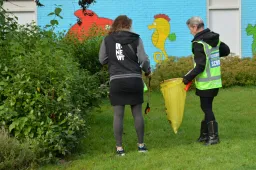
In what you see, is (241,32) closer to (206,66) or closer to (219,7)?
(219,7)

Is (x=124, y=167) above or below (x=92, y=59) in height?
below

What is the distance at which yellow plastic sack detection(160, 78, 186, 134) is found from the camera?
779cm

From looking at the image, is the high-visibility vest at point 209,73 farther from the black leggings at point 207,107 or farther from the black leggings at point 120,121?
the black leggings at point 120,121

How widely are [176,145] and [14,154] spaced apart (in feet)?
7.84

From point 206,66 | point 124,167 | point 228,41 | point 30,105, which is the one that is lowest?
point 124,167

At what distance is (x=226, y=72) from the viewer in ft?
46.7

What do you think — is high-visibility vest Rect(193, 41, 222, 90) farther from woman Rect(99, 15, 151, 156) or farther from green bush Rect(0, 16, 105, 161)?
green bush Rect(0, 16, 105, 161)

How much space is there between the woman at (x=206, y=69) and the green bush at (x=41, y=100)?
1.70 metres

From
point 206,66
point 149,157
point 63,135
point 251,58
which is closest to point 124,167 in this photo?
point 149,157

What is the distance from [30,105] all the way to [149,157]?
162cm

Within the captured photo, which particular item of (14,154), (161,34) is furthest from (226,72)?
(14,154)

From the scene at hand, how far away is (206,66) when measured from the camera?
7.50 metres

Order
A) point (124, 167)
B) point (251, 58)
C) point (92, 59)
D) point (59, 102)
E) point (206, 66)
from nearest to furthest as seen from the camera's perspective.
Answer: point (124, 167), point (59, 102), point (206, 66), point (92, 59), point (251, 58)

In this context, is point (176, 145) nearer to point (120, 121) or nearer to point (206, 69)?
point (120, 121)
